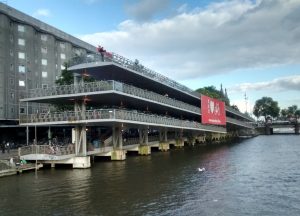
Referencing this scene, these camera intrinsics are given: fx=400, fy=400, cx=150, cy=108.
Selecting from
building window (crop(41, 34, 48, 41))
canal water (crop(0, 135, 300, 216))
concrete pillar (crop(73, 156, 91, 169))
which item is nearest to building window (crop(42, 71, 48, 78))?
building window (crop(41, 34, 48, 41))

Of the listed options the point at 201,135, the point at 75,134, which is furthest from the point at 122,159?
the point at 201,135

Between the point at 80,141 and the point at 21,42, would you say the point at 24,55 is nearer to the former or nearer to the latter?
the point at 21,42

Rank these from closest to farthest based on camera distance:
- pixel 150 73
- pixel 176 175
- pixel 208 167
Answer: pixel 176 175, pixel 208 167, pixel 150 73

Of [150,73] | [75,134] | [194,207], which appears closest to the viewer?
[194,207]

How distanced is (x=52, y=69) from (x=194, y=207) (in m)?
84.4

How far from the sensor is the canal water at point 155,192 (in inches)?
1035

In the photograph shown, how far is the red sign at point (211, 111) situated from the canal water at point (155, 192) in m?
52.3

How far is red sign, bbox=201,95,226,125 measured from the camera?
329ft

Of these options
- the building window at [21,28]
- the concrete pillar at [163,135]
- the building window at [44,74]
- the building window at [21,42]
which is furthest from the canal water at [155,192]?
the building window at [44,74]

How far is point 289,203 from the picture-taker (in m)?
27.3

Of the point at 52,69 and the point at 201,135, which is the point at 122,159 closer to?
the point at 52,69

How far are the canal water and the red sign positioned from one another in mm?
52321

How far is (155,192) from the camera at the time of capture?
3231cm

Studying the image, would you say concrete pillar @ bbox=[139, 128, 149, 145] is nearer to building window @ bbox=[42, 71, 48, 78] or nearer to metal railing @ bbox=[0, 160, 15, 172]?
metal railing @ bbox=[0, 160, 15, 172]
